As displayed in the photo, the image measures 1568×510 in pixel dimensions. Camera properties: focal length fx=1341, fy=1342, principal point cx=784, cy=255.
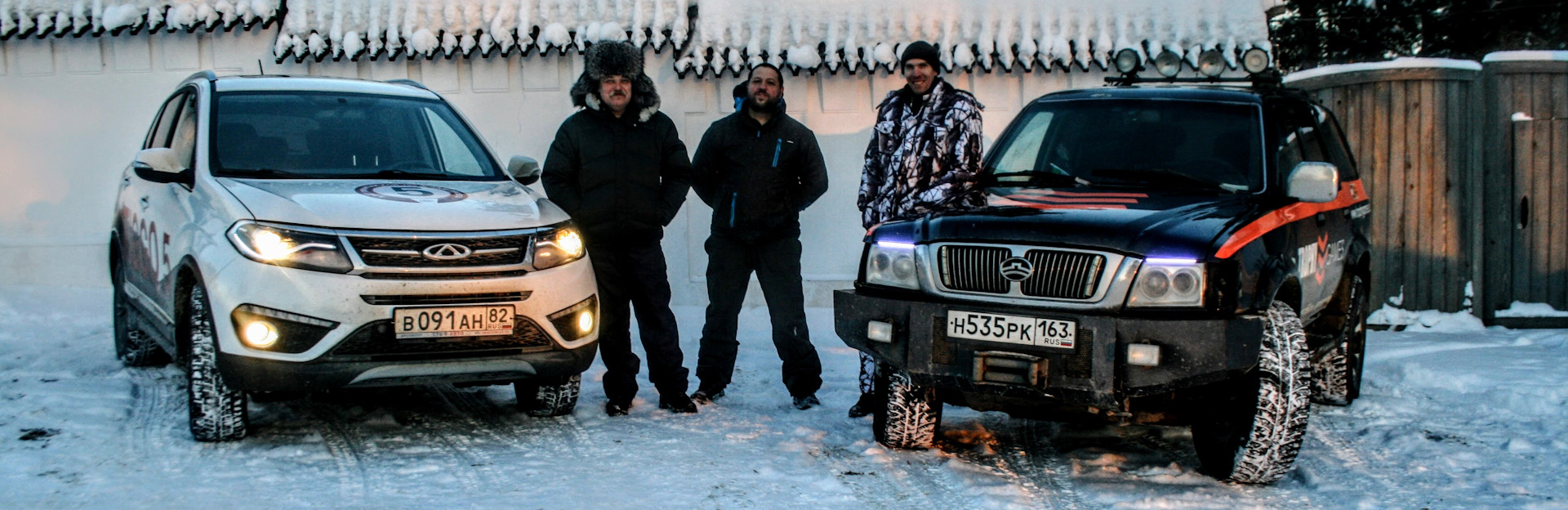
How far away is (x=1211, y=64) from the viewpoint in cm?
666

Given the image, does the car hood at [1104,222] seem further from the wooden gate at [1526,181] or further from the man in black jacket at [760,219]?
the wooden gate at [1526,181]

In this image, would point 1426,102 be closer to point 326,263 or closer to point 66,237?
point 326,263

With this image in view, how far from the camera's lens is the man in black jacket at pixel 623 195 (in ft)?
19.8

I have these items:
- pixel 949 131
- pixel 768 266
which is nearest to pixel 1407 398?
pixel 949 131

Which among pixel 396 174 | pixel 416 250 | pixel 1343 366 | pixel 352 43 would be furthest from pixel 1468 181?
pixel 352 43

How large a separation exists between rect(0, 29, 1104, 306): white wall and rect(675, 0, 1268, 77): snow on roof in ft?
0.79

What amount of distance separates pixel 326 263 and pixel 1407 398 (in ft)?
16.6

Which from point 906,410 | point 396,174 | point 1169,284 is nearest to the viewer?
point 1169,284

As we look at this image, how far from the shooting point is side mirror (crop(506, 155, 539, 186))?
616 centimetres

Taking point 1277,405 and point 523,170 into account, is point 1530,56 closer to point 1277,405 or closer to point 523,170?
point 1277,405

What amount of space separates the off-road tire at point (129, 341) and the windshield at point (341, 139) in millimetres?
1701

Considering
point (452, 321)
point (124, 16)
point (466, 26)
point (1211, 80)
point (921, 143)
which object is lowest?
point (452, 321)

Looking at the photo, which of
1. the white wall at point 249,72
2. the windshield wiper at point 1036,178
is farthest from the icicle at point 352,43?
the windshield wiper at point 1036,178

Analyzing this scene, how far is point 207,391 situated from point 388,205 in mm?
1021
